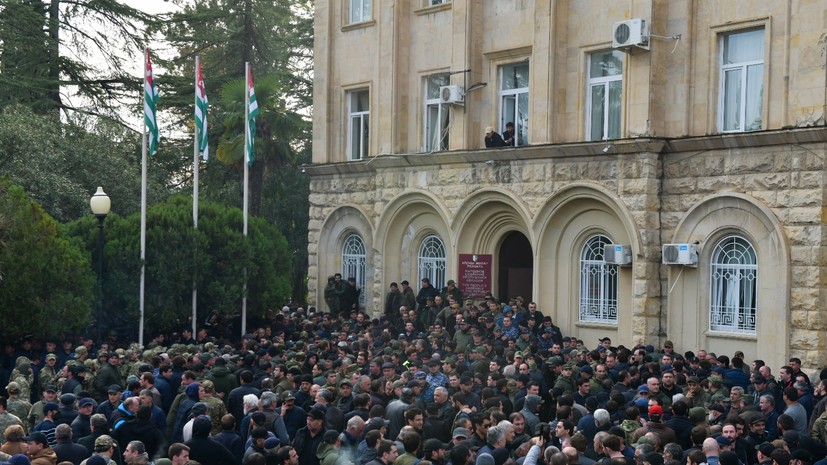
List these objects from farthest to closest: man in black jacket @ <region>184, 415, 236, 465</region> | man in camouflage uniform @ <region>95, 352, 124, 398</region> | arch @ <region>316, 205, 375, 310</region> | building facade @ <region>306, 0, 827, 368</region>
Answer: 1. arch @ <region>316, 205, 375, 310</region>
2. building facade @ <region>306, 0, 827, 368</region>
3. man in camouflage uniform @ <region>95, 352, 124, 398</region>
4. man in black jacket @ <region>184, 415, 236, 465</region>

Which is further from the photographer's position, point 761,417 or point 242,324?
point 242,324

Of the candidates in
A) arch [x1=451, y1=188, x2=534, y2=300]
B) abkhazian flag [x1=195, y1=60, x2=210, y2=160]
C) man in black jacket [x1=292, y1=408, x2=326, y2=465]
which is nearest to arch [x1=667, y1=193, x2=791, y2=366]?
arch [x1=451, y1=188, x2=534, y2=300]

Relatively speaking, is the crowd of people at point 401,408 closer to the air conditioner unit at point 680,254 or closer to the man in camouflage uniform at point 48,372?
the man in camouflage uniform at point 48,372

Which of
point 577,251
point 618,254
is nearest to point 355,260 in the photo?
point 577,251

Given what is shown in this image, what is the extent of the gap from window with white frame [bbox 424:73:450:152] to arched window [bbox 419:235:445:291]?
245 cm

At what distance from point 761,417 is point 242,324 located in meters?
15.7

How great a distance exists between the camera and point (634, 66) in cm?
2427

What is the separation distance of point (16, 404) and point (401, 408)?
501cm

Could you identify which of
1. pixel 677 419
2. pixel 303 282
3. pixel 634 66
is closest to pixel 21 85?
pixel 303 282

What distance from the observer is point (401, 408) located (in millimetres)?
13781

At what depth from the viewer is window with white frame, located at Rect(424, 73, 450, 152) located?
1142 inches

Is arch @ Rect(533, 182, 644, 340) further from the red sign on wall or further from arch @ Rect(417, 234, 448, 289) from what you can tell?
arch @ Rect(417, 234, 448, 289)

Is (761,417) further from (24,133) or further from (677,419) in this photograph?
(24,133)

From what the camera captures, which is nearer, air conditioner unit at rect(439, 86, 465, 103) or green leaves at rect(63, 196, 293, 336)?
green leaves at rect(63, 196, 293, 336)
